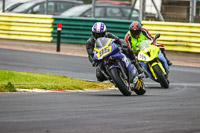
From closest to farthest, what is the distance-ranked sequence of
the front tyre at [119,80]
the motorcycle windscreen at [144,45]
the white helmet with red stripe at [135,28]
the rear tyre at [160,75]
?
the front tyre at [119,80]
the rear tyre at [160,75]
the motorcycle windscreen at [144,45]
the white helmet with red stripe at [135,28]

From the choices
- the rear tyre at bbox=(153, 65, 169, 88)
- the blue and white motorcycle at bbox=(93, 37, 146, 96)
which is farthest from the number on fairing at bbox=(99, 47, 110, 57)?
the rear tyre at bbox=(153, 65, 169, 88)

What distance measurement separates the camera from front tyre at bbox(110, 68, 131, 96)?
10.8m

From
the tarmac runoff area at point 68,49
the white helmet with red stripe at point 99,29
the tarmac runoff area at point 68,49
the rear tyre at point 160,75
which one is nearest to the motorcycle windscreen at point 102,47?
the white helmet with red stripe at point 99,29

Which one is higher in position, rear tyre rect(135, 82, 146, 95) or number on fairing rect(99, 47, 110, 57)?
number on fairing rect(99, 47, 110, 57)

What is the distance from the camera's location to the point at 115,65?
36.2ft

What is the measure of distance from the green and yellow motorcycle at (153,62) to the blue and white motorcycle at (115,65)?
1977 millimetres

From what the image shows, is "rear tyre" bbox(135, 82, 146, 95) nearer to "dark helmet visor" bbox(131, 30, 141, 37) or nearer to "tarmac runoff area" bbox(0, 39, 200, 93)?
"dark helmet visor" bbox(131, 30, 141, 37)

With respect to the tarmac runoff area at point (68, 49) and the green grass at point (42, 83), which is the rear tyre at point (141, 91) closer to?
the green grass at point (42, 83)

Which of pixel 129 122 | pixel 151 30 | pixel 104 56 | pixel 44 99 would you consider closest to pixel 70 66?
pixel 151 30

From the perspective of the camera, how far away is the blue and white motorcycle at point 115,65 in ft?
35.9

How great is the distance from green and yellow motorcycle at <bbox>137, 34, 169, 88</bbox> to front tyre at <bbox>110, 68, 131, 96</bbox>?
8.18 feet

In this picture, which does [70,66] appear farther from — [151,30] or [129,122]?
[129,122]

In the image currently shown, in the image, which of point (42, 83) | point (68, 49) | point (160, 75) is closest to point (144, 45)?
point (160, 75)

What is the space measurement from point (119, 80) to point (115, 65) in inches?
13.1
